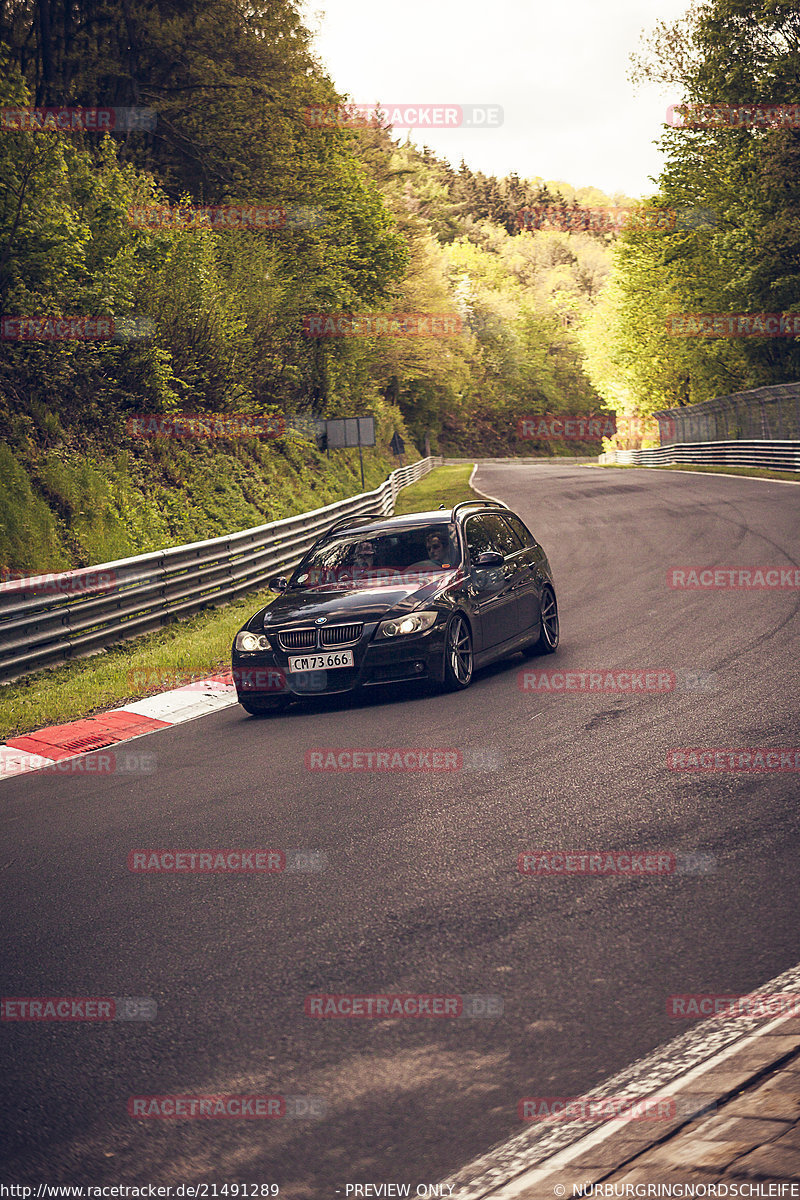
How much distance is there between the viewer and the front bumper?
30.2 ft

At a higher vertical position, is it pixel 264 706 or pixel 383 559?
pixel 383 559

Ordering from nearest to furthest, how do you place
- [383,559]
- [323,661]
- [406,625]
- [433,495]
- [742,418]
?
[406,625] < [323,661] < [383,559] < [742,418] < [433,495]

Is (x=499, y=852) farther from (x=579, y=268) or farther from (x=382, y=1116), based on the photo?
(x=579, y=268)

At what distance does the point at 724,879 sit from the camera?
15.4 feet

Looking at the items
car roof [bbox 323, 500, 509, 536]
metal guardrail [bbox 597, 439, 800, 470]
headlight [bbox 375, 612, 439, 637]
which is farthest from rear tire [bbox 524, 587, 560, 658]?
metal guardrail [bbox 597, 439, 800, 470]

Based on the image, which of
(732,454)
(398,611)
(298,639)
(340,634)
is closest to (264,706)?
(298,639)

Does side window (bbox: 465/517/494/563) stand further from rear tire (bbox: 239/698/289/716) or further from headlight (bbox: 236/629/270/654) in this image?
rear tire (bbox: 239/698/289/716)

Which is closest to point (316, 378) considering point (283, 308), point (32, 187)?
point (283, 308)

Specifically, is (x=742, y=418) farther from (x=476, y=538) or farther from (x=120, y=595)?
(x=476, y=538)

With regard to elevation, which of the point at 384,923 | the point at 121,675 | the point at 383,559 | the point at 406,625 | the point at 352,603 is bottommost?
the point at 121,675

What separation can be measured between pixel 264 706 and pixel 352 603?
1185mm

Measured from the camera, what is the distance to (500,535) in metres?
11.2

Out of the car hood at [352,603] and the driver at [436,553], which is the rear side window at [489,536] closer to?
the driver at [436,553]

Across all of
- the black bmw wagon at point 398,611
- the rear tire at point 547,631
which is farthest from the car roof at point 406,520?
the rear tire at point 547,631
